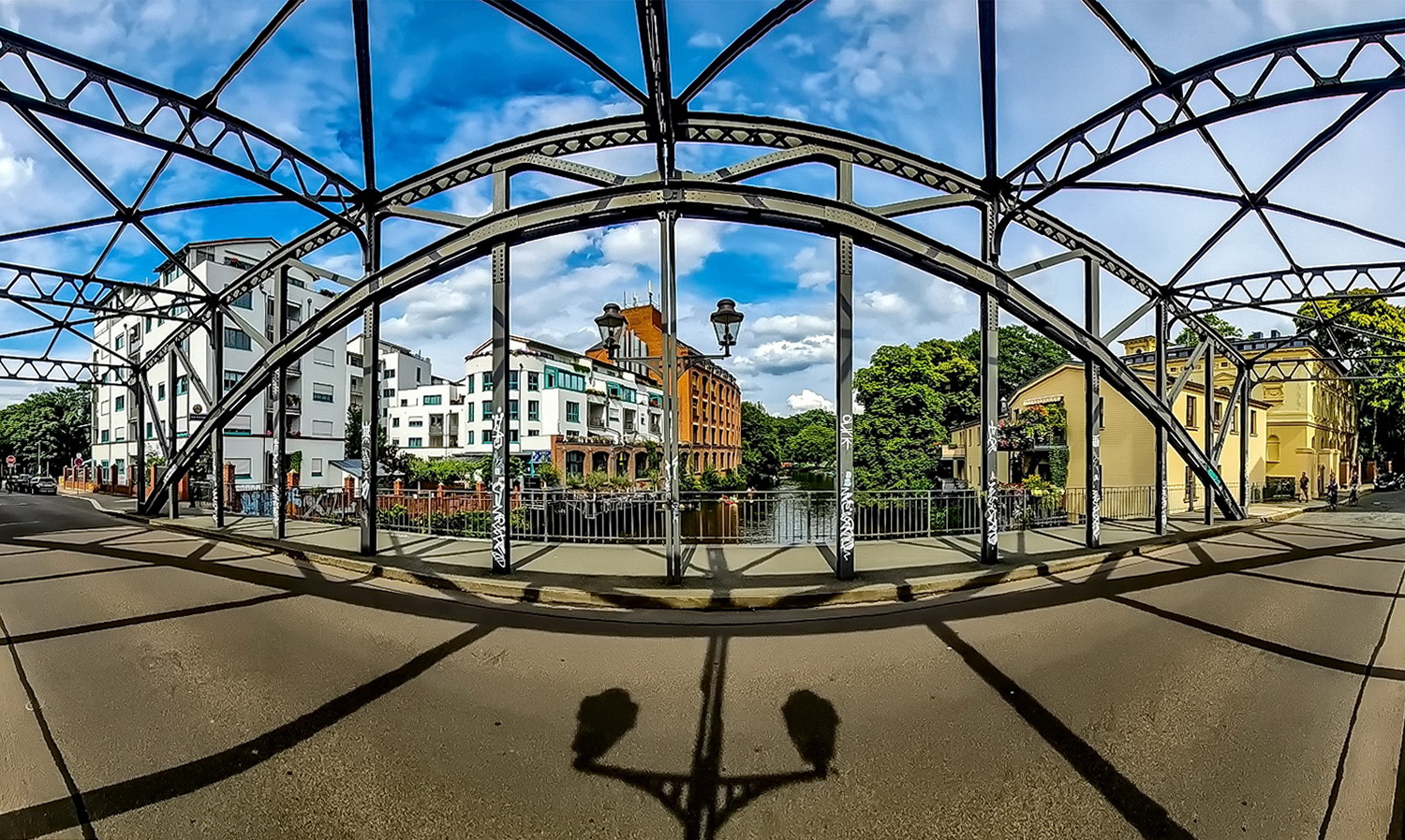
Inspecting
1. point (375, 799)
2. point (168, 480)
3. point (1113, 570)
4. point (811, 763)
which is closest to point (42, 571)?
point (168, 480)

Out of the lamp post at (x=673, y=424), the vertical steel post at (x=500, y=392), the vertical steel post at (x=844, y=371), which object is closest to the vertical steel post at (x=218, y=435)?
the vertical steel post at (x=500, y=392)

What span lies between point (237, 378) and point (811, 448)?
84.8 m

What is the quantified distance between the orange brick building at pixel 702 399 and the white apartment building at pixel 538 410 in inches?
149

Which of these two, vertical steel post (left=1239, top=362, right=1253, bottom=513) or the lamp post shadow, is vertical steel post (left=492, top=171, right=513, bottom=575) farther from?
vertical steel post (left=1239, top=362, right=1253, bottom=513)

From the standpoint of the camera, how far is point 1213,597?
→ 8.31 metres

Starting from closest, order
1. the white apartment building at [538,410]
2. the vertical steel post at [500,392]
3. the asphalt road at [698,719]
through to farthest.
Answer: the asphalt road at [698,719], the vertical steel post at [500,392], the white apartment building at [538,410]

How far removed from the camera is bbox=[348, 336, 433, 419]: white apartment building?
186 ft

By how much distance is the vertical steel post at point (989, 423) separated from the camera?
32.7 feet

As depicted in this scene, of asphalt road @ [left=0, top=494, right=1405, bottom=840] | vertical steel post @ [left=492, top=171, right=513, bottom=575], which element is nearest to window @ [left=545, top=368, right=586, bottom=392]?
vertical steel post @ [left=492, top=171, right=513, bottom=575]

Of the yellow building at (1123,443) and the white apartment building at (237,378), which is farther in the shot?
the white apartment building at (237,378)

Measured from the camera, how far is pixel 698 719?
4.43 metres

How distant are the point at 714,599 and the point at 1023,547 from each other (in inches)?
290

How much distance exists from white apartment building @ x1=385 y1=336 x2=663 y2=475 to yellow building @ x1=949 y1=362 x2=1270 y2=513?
25.1 m

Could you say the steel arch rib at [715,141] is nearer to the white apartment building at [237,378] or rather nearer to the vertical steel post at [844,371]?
the vertical steel post at [844,371]
